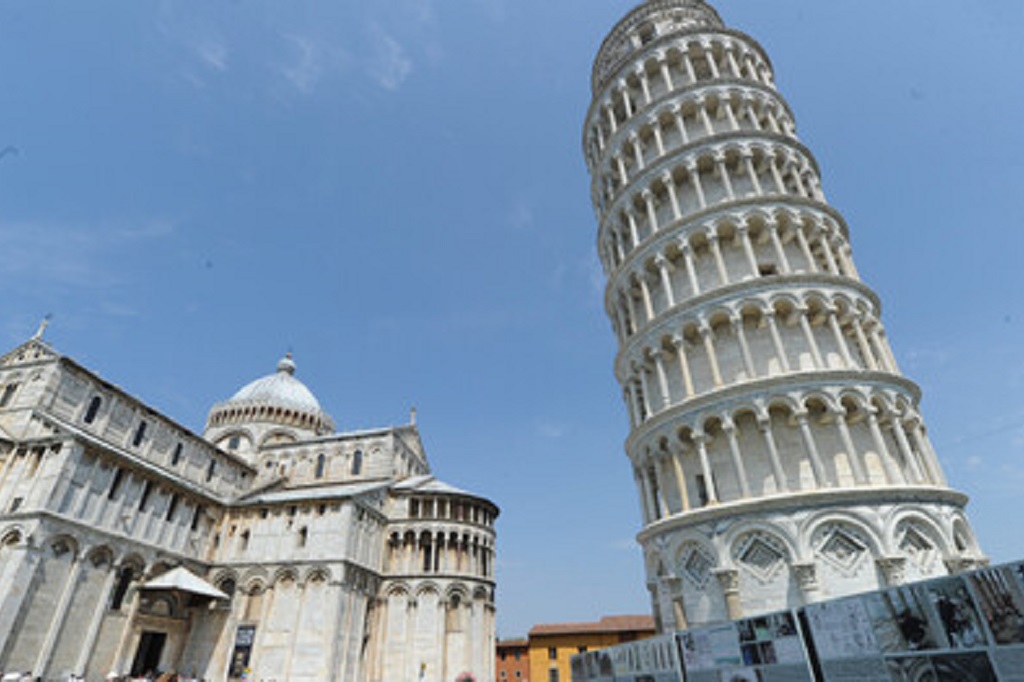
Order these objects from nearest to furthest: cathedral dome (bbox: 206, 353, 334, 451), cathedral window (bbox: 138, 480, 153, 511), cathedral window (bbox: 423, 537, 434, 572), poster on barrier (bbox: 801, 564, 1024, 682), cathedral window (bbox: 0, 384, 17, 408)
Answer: poster on barrier (bbox: 801, 564, 1024, 682) < cathedral window (bbox: 0, 384, 17, 408) < cathedral window (bbox: 138, 480, 153, 511) < cathedral window (bbox: 423, 537, 434, 572) < cathedral dome (bbox: 206, 353, 334, 451)

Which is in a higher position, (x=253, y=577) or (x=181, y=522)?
(x=181, y=522)

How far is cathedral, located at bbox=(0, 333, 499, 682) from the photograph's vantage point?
2255 centimetres

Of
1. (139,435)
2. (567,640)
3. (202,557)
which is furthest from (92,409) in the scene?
(567,640)

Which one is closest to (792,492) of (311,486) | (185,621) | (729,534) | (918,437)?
(729,534)

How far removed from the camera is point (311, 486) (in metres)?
40.1

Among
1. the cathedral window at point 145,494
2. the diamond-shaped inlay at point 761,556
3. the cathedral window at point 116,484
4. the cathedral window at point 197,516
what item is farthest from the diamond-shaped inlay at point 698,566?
the cathedral window at point 197,516

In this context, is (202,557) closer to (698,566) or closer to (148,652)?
(148,652)

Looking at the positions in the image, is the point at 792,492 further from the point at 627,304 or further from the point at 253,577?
the point at 253,577

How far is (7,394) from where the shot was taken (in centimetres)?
2702

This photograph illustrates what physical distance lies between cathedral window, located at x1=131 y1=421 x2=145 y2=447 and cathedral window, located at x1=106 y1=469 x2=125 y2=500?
6.38 metres

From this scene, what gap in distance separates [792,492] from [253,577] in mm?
29347

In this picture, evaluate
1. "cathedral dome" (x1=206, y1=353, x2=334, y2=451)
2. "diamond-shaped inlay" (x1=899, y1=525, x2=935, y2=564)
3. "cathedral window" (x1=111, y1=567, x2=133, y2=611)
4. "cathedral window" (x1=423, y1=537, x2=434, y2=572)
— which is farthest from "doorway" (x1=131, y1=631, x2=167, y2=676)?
"diamond-shaped inlay" (x1=899, y1=525, x2=935, y2=564)

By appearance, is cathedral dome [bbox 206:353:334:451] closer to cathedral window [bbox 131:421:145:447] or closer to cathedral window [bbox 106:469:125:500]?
cathedral window [bbox 131:421:145:447]

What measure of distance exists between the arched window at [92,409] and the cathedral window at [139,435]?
3.21 meters
